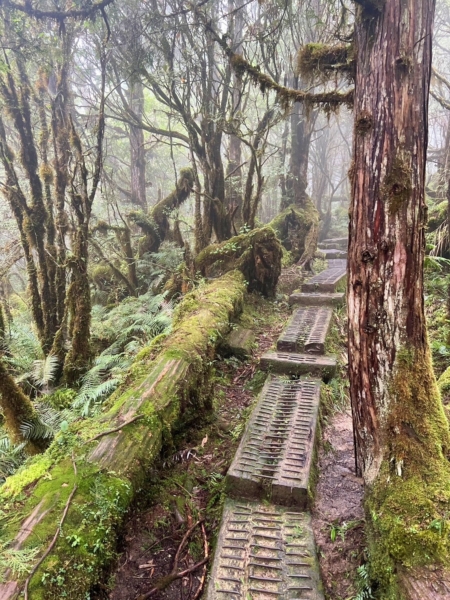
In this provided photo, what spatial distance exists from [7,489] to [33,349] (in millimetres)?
3797

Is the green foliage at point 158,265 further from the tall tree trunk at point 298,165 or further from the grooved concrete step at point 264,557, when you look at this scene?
the grooved concrete step at point 264,557

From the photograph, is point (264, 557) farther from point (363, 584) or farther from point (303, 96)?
point (303, 96)

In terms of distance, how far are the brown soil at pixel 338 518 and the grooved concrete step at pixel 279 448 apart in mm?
238

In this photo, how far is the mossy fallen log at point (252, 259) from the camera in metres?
8.62

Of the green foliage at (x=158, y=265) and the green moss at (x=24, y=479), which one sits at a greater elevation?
the green foliage at (x=158, y=265)

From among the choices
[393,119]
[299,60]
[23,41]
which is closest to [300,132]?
[23,41]

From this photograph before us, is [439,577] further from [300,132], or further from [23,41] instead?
[300,132]

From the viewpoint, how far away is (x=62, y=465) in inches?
120

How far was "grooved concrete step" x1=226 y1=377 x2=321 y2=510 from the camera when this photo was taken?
331 centimetres

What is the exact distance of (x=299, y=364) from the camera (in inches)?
216

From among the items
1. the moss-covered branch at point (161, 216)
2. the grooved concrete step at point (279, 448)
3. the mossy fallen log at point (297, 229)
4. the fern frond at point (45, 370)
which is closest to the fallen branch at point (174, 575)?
the grooved concrete step at point (279, 448)

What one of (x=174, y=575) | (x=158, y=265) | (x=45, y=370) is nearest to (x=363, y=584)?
(x=174, y=575)

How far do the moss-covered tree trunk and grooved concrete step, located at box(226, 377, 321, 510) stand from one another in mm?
714

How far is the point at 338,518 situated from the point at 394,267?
2.16 metres
